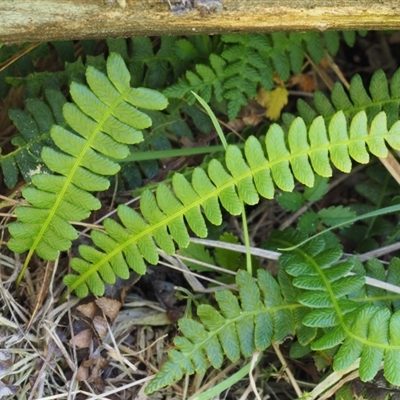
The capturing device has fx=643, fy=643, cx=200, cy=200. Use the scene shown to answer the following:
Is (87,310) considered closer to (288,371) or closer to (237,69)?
(288,371)

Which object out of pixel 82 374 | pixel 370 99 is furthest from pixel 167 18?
pixel 82 374

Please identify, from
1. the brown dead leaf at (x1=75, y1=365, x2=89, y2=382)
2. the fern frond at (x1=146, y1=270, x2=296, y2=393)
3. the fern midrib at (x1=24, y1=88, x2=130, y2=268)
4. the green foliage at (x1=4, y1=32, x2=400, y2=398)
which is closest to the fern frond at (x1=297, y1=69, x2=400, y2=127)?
the green foliage at (x1=4, y1=32, x2=400, y2=398)

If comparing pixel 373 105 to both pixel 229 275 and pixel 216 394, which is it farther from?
pixel 216 394

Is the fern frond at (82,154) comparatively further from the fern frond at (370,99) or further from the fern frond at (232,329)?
the fern frond at (370,99)

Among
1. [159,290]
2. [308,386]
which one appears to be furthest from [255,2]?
[308,386]

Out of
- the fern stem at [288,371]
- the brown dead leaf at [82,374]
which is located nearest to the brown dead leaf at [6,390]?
the brown dead leaf at [82,374]
